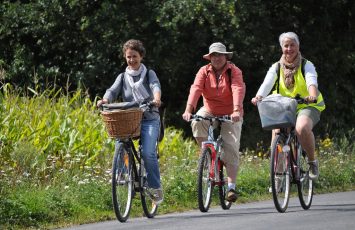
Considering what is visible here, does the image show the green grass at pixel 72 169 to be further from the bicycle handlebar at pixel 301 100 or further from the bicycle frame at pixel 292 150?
the bicycle handlebar at pixel 301 100

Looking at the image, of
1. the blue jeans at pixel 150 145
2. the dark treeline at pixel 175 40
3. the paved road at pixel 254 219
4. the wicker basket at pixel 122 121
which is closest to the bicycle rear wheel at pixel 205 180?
the paved road at pixel 254 219

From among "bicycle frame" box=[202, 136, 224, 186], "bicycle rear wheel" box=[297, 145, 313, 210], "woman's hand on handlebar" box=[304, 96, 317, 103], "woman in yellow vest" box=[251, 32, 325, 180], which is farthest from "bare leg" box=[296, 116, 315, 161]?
"bicycle frame" box=[202, 136, 224, 186]

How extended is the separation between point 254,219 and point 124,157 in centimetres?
148

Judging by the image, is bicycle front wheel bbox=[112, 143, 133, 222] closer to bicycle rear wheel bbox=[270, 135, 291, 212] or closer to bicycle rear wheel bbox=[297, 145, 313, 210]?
bicycle rear wheel bbox=[270, 135, 291, 212]

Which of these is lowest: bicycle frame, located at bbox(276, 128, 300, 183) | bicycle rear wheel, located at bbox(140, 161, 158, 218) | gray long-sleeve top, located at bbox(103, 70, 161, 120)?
bicycle rear wheel, located at bbox(140, 161, 158, 218)

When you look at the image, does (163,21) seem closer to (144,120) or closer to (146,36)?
(146,36)

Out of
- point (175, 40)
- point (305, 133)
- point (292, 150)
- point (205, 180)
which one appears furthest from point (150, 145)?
point (175, 40)

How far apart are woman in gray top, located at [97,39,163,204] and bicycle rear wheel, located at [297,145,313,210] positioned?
1618 millimetres

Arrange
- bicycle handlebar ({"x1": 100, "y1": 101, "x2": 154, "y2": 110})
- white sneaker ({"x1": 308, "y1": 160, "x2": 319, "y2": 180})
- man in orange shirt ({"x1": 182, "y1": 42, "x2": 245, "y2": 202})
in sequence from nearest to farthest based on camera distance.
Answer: bicycle handlebar ({"x1": 100, "y1": 101, "x2": 154, "y2": 110}) → man in orange shirt ({"x1": 182, "y1": 42, "x2": 245, "y2": 202}) → white sneaker ({"x1": 308, "y1": 160, "x2": 319, "y2": 180})

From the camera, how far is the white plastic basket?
1149 cm

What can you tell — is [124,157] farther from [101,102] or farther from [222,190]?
[222,190]

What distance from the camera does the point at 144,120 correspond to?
11.3 m

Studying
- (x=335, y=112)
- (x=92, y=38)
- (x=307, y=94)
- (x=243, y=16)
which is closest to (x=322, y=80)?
(x=335, y=112)

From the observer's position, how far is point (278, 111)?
11492 millimetres
